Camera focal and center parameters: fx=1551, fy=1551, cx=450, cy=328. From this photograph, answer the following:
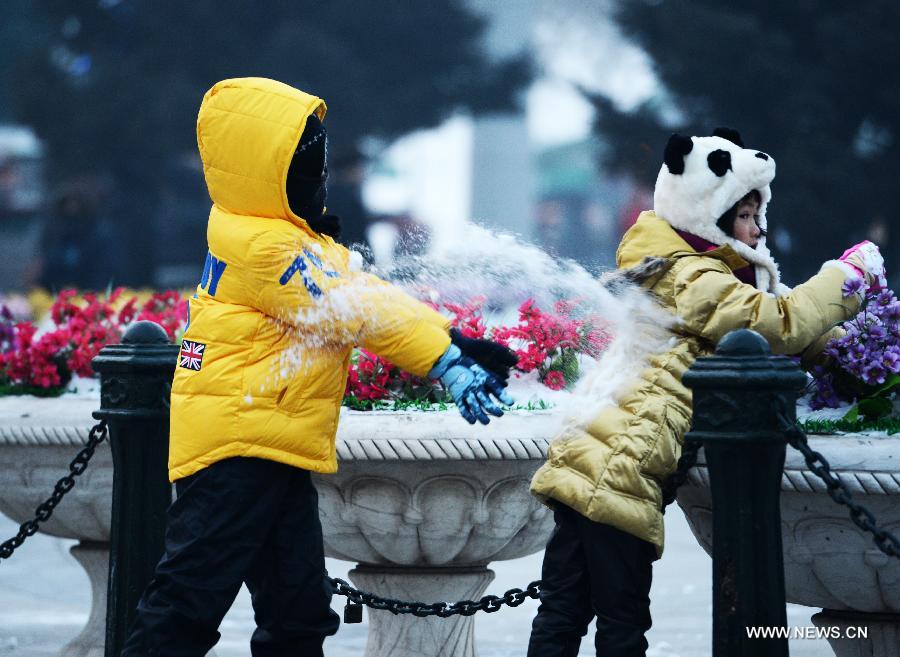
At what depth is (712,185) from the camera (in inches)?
142

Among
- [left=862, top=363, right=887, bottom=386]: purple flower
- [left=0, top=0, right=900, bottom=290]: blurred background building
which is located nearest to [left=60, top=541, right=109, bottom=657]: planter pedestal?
[left=862, top=363, right=887, bottom=386]: purple flower

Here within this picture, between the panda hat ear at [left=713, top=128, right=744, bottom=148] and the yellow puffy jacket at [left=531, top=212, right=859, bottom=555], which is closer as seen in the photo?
the yellow puffy jacket at [left=531, top=212, right=859, bottom=555]

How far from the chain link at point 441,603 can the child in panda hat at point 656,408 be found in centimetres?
17

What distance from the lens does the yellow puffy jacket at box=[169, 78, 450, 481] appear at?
3.25 m

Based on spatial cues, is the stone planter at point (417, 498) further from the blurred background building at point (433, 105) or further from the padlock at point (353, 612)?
the blurred background building at point (433, 105)

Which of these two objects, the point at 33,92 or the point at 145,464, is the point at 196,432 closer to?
the point at 145,464

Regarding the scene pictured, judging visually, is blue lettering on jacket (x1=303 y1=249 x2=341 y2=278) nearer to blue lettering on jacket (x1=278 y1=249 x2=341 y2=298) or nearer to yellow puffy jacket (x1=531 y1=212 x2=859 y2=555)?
blue lettering on jacket (x1=278 y1=249 x2=341 y2=298)

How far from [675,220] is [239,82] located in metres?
1.07

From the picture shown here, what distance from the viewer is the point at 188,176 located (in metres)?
28.6

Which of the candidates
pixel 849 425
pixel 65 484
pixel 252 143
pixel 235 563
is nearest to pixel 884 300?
pixel 849 425

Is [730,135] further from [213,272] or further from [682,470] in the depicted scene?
[213,272]

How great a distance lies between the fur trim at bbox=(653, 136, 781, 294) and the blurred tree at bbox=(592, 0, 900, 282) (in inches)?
Answer: 535

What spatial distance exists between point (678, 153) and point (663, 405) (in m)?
0.62

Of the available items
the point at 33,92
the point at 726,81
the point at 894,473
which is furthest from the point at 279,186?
the point at 33,92
